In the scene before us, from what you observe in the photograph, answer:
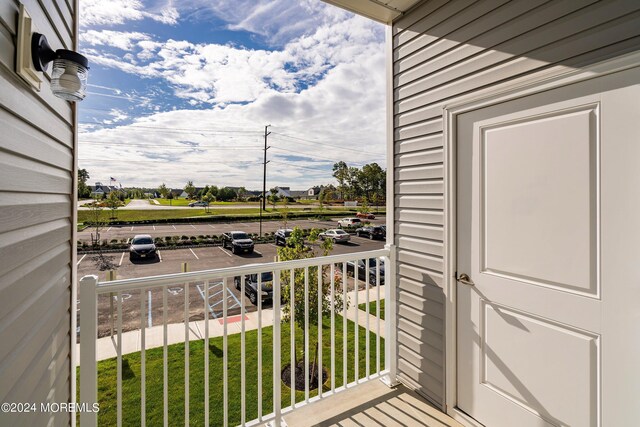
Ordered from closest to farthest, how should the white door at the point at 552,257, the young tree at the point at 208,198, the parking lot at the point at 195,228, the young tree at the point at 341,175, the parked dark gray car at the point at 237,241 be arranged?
the white door at the point at 552,257
the young tree at the point at 208,198
the parking lot at the point at 195,228
the young tree at the point at 341,175
the parked dark gray car at the point at 237,241

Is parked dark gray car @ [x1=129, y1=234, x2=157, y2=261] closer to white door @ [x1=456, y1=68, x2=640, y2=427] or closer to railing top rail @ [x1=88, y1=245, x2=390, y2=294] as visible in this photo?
railing top rail @ [x1=88, y1=245, x2=390, y2=294]

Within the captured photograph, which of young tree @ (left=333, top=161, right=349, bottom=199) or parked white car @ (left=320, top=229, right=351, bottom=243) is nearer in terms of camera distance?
young tree @ (left=333, top=161, right=349, bottom=199)

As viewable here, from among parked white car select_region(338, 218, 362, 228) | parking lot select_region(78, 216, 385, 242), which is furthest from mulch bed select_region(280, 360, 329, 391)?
parked white car select_region(338, 218, 362, 228)

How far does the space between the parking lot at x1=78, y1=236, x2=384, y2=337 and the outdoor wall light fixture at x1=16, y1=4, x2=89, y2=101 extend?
4.86m

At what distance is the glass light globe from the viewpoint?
3.24ft

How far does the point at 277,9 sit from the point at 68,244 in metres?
5.30

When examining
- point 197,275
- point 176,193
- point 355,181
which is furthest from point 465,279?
point 176,193

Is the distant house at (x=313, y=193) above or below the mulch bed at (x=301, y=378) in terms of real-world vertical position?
above

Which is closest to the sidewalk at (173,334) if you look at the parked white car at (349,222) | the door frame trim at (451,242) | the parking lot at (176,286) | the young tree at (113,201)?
the parking lot at (176,286)

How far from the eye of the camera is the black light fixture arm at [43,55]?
92cm

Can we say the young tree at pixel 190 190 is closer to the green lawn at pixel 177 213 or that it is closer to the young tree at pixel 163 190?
the green lawn at pixel 177 213

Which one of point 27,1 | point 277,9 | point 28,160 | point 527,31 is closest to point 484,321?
point 527,31

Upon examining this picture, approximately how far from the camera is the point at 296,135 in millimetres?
14539

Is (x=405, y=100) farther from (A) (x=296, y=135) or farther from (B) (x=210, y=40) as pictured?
(A) (x=296, y=135)
